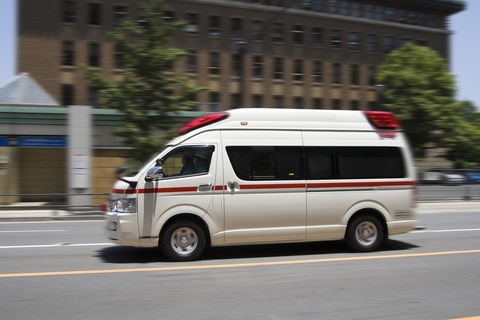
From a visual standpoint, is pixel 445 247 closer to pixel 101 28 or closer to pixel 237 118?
pixel 237 118

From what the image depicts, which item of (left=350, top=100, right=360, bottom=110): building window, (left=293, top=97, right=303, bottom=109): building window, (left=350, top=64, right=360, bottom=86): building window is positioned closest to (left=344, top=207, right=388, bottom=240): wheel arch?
(left=293, top=97, right=303, bottom=109): building window

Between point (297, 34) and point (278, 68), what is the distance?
4.41 meters

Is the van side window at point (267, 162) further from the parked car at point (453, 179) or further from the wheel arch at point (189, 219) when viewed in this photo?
the parked car at point (453, 179)

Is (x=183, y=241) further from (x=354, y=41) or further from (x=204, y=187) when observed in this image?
(x=354, y=41)

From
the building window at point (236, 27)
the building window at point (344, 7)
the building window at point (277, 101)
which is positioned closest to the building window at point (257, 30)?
the building window at point (236, 27)

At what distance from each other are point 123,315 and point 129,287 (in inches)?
48.9

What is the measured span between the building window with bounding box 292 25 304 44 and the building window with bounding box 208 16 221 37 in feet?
27.2

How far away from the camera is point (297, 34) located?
50562 mm

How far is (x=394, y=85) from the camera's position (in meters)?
41.2

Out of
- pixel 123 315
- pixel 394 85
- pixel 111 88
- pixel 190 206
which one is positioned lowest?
pixel 123 315

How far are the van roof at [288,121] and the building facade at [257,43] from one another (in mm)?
29866

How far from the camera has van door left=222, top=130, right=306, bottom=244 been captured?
8.24 m

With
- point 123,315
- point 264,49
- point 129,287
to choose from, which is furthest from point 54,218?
point 264,49

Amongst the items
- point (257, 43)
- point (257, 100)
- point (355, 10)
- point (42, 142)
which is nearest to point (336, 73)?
point (355, 10)
